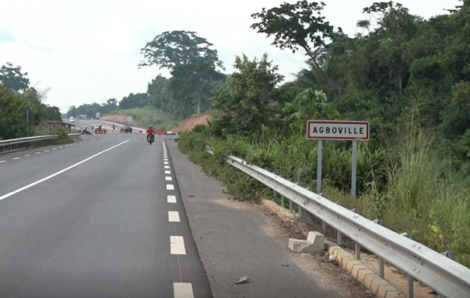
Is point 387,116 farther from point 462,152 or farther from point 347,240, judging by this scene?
point 347,240

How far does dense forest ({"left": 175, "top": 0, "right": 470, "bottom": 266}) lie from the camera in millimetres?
9086

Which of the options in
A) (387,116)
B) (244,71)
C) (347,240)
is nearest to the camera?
(347,240)

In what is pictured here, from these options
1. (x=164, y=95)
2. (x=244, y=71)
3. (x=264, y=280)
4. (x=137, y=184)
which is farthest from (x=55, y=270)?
(x=164, y=95)

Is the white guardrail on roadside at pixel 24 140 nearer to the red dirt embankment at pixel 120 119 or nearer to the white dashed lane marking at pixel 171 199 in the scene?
the white dashed lane marking at pixel 171 199

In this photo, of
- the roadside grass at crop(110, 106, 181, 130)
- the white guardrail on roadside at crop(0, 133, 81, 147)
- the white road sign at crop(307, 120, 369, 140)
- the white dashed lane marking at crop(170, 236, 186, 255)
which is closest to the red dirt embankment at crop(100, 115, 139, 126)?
the roadside grass at crop(110, 106, 181, 130)

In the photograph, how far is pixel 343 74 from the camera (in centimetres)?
5488

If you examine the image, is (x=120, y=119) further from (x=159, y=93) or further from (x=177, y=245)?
(x=177, y=245)

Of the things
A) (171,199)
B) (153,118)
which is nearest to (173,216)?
(171,199)

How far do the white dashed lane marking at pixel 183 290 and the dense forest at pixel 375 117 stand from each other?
232 cm

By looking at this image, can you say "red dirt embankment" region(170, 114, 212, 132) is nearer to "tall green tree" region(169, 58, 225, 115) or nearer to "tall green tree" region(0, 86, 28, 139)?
"tall green tree" region(169, 58, 225, 115)

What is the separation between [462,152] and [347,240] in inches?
937

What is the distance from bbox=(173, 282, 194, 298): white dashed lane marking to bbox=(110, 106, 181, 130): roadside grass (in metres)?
114

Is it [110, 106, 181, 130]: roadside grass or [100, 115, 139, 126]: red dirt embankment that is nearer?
[110, 106, 181, 130]: roadside grass

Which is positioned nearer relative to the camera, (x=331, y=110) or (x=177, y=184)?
(x=177, y=184)
